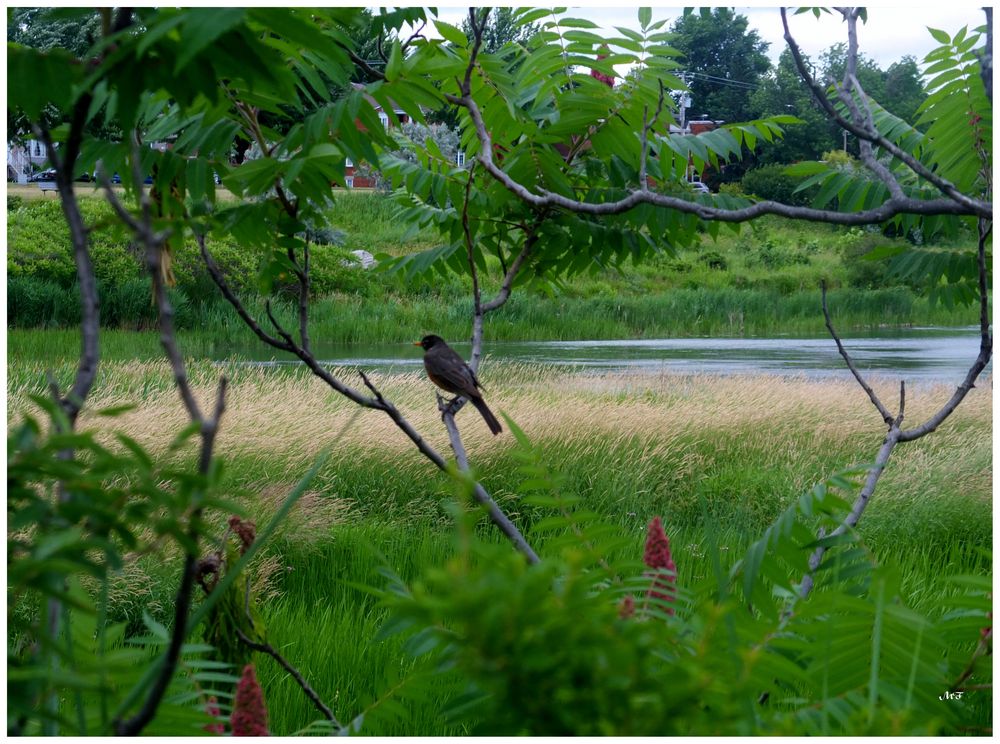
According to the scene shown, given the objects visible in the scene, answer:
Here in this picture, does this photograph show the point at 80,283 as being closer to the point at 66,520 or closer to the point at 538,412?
the point at 66,520

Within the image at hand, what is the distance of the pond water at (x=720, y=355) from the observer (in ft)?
51.7

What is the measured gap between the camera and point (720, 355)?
1961 cm

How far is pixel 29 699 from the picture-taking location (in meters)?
1.10

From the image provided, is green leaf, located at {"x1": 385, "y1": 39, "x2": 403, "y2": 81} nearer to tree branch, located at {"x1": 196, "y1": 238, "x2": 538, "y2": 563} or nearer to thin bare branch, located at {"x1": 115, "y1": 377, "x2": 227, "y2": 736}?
tree branch, located at {"x1": 196, "y1": 238, "x2": 538, "y2": 563}

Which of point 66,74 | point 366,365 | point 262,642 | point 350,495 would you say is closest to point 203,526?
point 66,74

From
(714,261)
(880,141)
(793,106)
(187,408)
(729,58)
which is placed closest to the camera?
(187,408)

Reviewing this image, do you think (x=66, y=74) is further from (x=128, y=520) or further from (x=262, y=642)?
(x=262, y=642)

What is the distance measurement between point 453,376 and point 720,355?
16680 mm

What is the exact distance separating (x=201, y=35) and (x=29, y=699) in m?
0.85

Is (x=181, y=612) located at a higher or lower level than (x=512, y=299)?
higher

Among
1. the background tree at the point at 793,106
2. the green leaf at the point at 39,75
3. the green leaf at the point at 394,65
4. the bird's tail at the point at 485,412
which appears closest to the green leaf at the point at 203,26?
the green leaf at the point at 39,75

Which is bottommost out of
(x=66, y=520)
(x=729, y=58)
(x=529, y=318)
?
(x=529, y=318)

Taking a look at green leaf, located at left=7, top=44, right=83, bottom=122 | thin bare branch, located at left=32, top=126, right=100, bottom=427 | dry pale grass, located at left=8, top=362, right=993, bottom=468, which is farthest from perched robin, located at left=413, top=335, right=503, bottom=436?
dry pale grass, located at left=8, top=362, right=993, bottom=468

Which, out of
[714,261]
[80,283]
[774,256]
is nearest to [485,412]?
[80,283]
